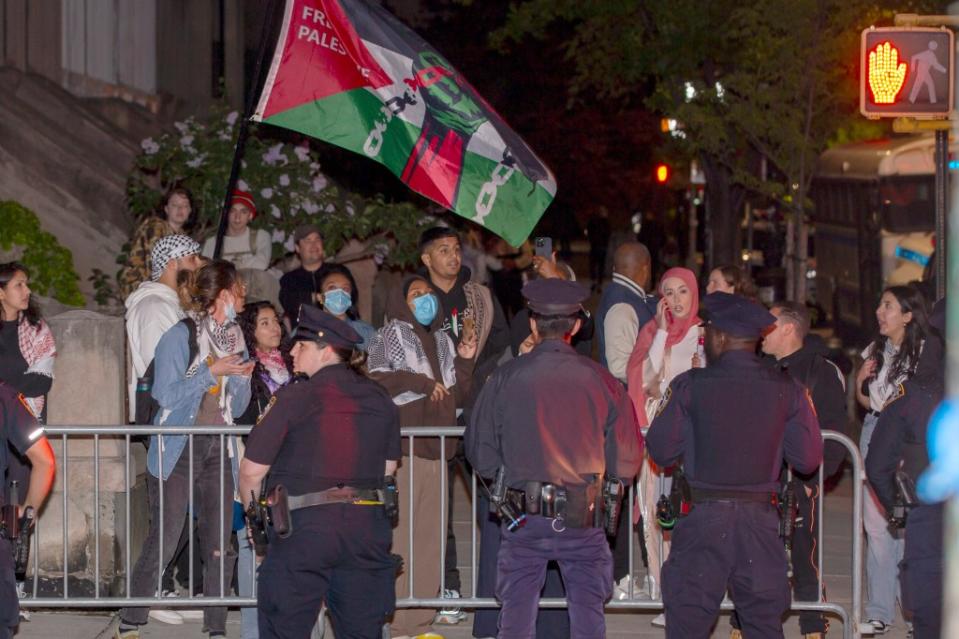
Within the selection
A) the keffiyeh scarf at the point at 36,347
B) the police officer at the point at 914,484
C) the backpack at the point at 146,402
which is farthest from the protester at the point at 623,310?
the keffiyeh scarf at the point at 36,347

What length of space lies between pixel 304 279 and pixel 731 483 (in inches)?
185

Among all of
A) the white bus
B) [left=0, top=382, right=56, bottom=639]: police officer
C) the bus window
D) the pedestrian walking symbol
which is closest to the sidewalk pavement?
[left=0, top=382, right=56, bottom=639]: police officer

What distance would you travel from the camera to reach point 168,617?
8641 millimetres

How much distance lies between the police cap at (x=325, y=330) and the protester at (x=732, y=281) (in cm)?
346

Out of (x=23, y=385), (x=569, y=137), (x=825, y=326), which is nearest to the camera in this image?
(x=23, y=385)

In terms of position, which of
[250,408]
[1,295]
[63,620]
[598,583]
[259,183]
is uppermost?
[259,183]

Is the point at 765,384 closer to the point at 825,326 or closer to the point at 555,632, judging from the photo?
the point at 555,632

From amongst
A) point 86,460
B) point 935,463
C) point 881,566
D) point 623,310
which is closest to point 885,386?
point 881,566

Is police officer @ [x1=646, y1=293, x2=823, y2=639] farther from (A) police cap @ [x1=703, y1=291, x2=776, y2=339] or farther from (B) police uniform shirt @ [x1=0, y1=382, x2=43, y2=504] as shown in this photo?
(B) police uniform shirt @ [x1=0, y1=382, x2=43, y2=504]

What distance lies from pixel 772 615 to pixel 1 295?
173 inches

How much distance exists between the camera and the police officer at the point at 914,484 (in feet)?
22.3

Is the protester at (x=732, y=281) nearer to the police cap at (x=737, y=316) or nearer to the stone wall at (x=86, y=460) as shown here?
the police cap at (x=737, y=316)

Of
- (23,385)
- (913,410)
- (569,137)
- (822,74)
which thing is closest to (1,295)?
(23,385)

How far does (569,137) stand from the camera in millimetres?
30141
